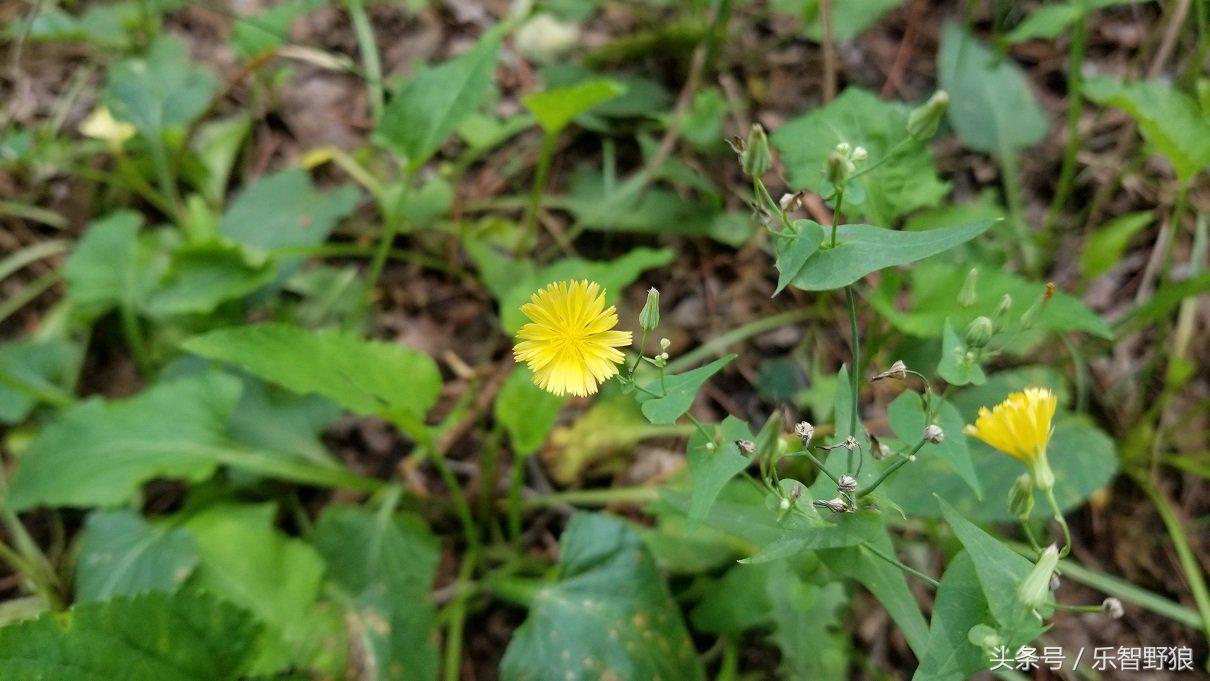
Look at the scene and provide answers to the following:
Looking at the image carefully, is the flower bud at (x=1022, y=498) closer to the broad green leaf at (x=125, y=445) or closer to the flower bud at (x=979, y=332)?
the flower bud at (x=979, y=332)

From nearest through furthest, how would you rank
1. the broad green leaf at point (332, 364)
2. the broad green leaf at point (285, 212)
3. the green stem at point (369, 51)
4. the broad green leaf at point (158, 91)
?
the broad green leaf at point (332, 364) < the broad green leaf at point (285, 212) < the broad green leaf at point (158, 91) < the green stem at point (369, 51)

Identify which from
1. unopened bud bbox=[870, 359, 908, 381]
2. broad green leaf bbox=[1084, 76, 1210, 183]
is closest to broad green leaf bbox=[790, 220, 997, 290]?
unopened bud bbox=[870, 359, 908, 381]

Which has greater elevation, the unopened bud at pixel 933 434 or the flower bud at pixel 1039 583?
the unopened bud at pixel 933 434

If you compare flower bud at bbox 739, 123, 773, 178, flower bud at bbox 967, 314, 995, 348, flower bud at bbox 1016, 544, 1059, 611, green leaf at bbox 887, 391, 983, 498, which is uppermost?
flower bud at bbox 739, 123, 773, 178

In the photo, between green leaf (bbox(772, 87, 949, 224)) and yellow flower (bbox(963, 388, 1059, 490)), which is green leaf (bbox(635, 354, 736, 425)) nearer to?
yellow flower (bbox(963, 388, 1059, 490))

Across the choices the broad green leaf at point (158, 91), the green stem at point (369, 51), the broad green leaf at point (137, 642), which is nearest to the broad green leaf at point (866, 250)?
the broad green leaf at point (137, 642)

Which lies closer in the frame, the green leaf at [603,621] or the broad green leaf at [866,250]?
the broad green leaf at [866,250]

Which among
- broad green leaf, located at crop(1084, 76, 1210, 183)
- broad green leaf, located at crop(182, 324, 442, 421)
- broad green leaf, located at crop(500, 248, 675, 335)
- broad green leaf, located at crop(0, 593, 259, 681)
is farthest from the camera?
broad green leaf, located at crop(500, 248, 675, 335)
